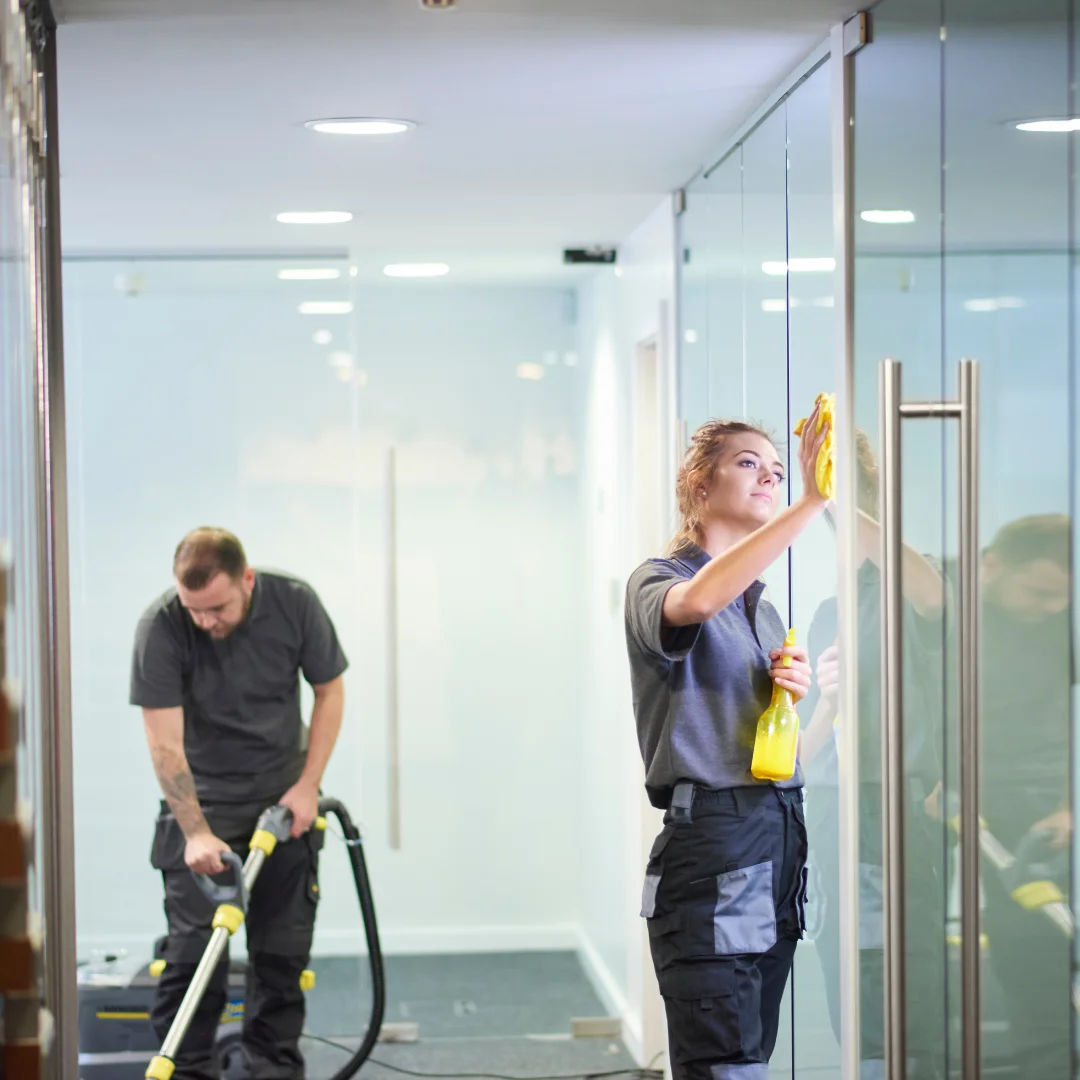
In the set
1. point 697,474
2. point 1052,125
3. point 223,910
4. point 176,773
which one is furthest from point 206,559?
point 1052,125

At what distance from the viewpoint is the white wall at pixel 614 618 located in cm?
430

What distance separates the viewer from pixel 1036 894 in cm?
175

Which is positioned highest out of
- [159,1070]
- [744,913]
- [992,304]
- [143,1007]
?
[992,304]

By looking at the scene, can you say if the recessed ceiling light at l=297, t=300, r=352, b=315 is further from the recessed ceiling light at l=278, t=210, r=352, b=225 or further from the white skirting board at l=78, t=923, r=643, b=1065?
the white skirting board at l=78, t=923, r=643, b=1065

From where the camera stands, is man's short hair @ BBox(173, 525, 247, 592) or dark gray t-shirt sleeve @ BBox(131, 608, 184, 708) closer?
man's short hair @ BBox(173, 525, 247, 592)

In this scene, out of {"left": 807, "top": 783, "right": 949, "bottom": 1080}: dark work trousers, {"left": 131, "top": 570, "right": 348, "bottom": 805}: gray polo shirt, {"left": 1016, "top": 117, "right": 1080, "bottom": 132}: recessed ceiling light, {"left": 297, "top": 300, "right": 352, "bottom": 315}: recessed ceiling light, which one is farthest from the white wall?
{"left": 1016, "top": 117, "right": 1080, "bottom": 132}: recessed ceiling light

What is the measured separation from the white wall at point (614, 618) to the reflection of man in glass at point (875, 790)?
1464mm

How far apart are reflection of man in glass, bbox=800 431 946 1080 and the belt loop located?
0.81ft

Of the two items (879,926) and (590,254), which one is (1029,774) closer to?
(879,926)

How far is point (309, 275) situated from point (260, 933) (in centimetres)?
190

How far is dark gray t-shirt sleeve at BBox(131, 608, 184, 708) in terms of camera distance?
378cm

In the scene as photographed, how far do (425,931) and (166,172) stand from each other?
3.03 metres

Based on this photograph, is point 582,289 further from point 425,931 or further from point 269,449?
point 425,931

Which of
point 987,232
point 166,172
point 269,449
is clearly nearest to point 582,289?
point 269,449
